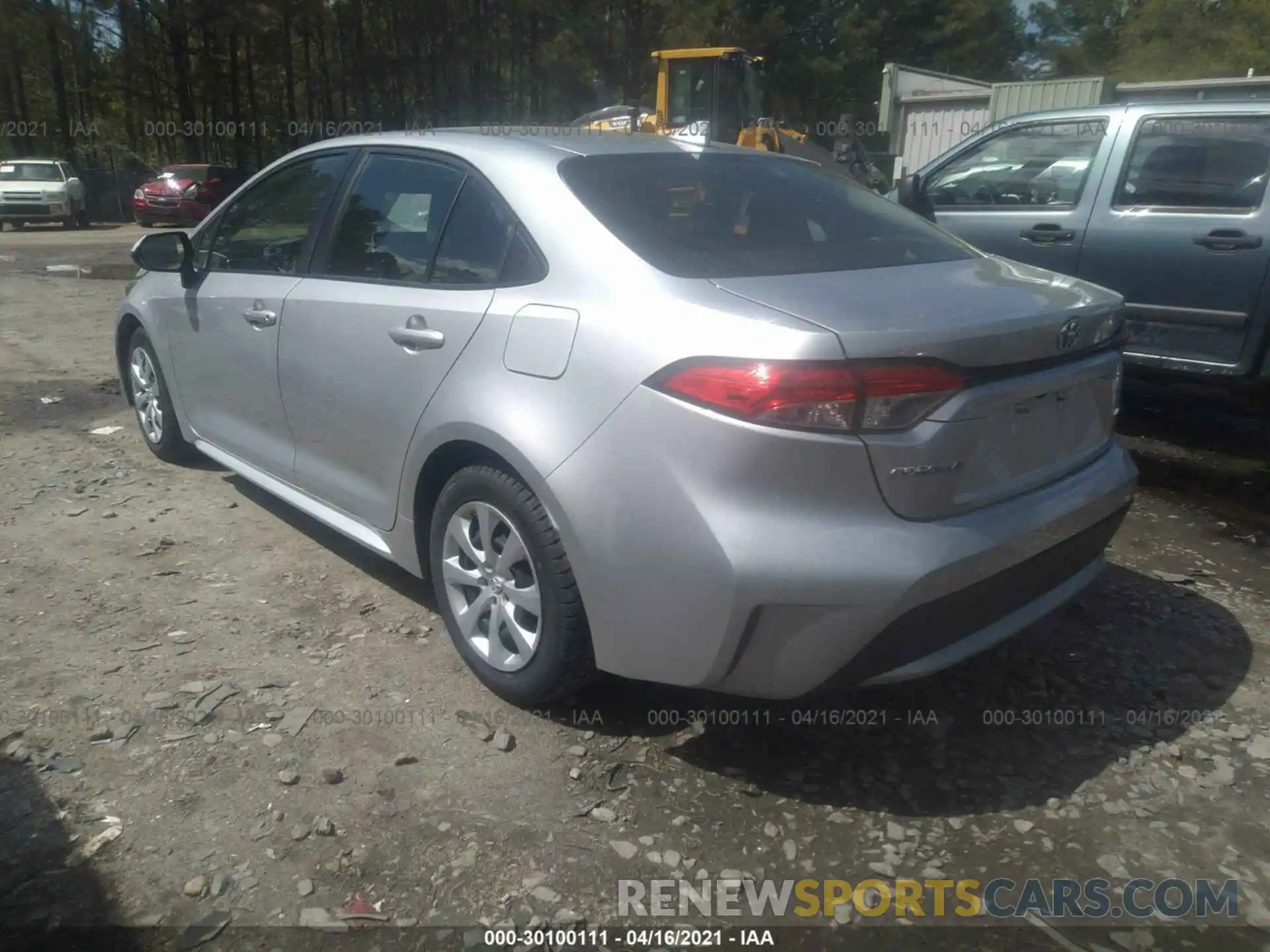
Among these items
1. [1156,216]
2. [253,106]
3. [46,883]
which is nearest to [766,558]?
[46,883]

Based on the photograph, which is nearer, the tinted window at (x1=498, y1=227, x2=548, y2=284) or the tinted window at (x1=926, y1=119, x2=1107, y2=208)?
the tinted window at (x1=498, y1=227, x2=548, y2=284)

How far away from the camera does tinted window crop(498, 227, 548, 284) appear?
2783mm

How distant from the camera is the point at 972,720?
2.98 meters

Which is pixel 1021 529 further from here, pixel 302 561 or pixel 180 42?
pixel 180 42

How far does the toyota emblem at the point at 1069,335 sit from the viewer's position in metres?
2.59

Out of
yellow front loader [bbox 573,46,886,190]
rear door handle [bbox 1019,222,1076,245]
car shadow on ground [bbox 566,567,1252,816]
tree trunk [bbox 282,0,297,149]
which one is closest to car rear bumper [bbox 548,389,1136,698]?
car shadow on ground [bbox 566,567,1252,816]

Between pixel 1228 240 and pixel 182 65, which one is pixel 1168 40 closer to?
pixel 182 65

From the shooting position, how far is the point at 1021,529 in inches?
97.7

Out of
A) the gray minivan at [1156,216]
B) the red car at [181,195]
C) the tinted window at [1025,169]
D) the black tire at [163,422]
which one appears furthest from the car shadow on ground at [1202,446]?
the red car at [181,195]

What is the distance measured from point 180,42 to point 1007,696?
36.1 meters

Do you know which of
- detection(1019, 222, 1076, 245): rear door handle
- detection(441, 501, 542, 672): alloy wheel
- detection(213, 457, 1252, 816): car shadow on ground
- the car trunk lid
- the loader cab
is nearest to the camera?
the car trunk lid

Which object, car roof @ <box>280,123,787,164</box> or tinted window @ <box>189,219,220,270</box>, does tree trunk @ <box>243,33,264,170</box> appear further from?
car roof @ <box>280,123,787,164</box>

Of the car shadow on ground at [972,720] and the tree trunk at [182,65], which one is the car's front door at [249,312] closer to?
the car shadow on ground at [972,720]

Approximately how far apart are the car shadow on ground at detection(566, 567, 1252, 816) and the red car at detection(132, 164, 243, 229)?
76.4 ft
